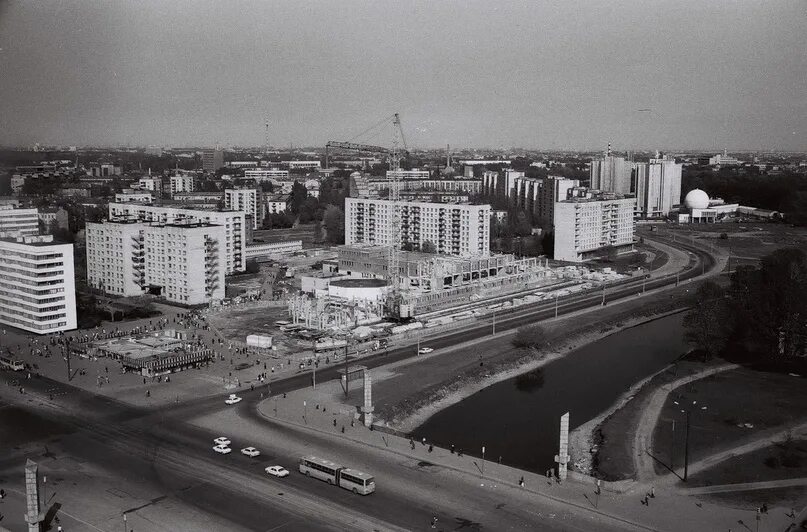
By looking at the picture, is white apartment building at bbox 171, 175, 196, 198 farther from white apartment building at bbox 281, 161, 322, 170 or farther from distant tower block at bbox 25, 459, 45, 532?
distant tower block at bbox 25, 459, 45, 532

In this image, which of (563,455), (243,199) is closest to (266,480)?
(563,455)

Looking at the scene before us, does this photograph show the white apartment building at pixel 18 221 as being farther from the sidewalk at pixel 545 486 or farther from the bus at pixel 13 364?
the sidewalk at pixel 545 486

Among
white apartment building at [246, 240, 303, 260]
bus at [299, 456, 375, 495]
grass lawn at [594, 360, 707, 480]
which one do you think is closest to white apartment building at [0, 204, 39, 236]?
white apartment building at [246, 240, 303, 260]

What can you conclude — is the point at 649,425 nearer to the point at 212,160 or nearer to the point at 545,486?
the point at 545,486

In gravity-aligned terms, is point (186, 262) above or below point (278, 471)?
above

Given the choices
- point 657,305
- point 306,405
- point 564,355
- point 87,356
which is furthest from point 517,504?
point 657,305

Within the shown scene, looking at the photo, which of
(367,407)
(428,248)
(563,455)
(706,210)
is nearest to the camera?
(563,455)
